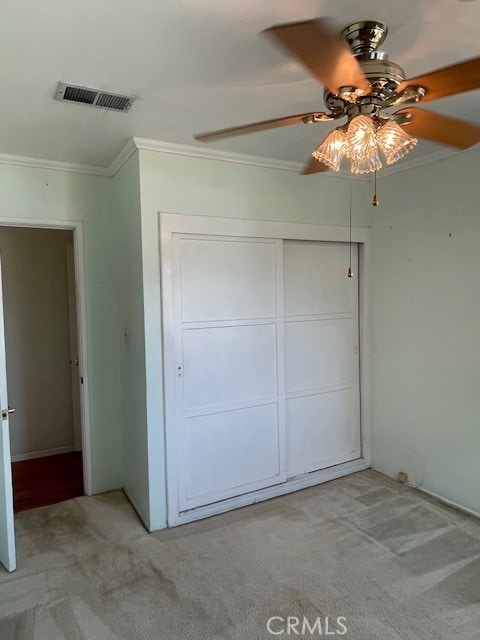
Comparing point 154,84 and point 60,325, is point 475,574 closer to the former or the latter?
point 154,84

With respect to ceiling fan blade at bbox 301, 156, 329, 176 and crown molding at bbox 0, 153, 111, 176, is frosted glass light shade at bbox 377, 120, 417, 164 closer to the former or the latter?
ceiling fan blade at bbox 301, 156, 329, 176

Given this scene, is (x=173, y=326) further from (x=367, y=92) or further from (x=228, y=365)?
(x=367, y=92)

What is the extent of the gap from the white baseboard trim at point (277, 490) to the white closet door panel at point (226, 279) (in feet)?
4.24

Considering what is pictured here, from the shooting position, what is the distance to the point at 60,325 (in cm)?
417

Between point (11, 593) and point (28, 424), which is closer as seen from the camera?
point (11, 593)

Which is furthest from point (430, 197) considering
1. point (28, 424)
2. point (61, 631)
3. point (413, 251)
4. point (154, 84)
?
point (28, 424)

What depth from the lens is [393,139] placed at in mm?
1432

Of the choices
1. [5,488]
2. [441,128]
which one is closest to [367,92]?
[441,128]

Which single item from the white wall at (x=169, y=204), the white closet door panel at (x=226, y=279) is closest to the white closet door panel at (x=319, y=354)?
the white closet door panel at (x=226, y=279)

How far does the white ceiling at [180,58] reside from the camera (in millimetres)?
1400

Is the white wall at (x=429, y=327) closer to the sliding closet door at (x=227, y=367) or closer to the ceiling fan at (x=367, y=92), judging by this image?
the sliding closet door at (x=227, y=367)

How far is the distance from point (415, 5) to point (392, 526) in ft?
9.00

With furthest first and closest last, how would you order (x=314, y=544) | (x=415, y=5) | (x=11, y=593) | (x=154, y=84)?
(x=314, y=544)
(x=11, y=593)
(x=154, y=84)
(x=415, y=5)

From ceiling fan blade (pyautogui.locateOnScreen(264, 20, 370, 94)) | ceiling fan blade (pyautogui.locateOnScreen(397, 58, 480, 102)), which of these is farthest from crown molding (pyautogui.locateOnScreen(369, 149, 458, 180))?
ceiling fan blade (pyautogui.locateOnScreen(264, 20, 370, 94))
